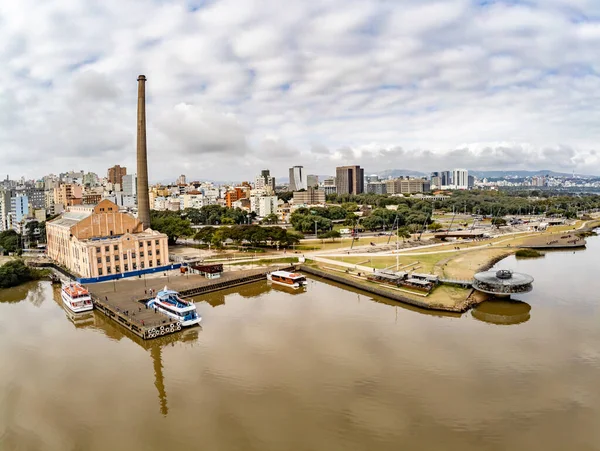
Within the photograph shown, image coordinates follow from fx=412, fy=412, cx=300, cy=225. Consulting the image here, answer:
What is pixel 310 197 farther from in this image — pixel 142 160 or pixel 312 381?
pixel 312 381

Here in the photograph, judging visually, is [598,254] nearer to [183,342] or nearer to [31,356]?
[183,342]

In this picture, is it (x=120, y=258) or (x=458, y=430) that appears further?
(x=120, y=258)

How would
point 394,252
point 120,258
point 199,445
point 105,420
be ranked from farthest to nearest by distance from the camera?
point 394,252 → point 120,258 → point 105,420 → point 199,445

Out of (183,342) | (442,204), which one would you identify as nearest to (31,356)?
(183,342)

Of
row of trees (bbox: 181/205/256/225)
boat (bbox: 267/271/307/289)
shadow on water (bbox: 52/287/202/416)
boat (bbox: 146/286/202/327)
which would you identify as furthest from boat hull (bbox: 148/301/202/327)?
row of trees (bbox: 181/205/256/225)

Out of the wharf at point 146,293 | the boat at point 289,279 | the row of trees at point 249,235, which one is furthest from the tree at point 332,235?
the boat at point 289,279

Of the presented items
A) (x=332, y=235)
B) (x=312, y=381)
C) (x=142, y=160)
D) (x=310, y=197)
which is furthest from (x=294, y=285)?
(x=310, y=197)

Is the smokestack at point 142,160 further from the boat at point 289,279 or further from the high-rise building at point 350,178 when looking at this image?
the high-rise building at point 350,178
